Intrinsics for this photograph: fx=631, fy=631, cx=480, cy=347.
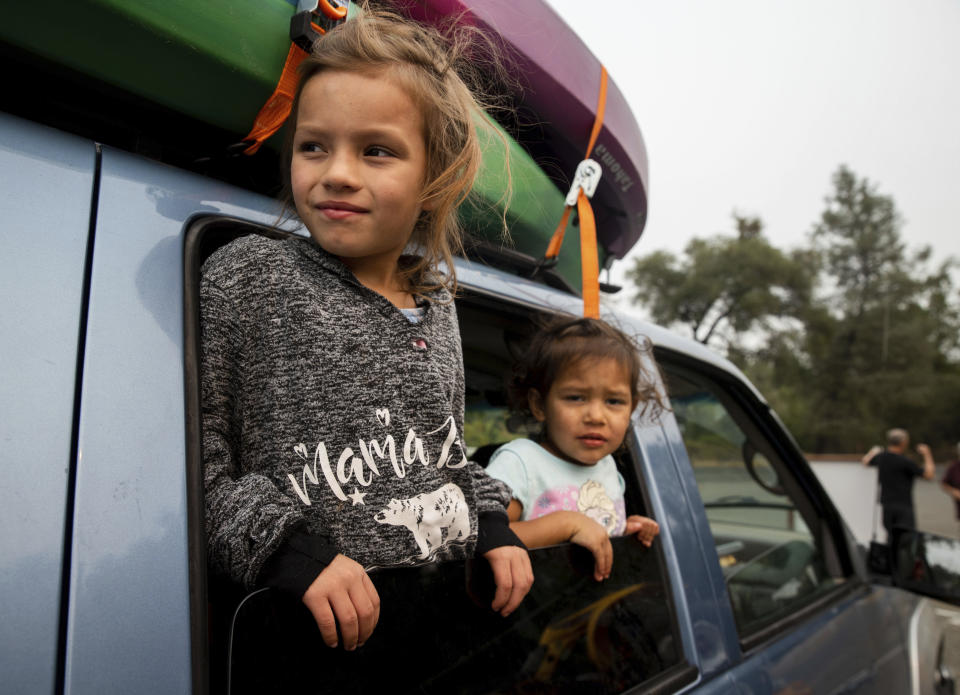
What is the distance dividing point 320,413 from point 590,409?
77 cm

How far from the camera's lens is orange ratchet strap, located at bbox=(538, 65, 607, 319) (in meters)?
1.44

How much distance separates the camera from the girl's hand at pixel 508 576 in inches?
37.1

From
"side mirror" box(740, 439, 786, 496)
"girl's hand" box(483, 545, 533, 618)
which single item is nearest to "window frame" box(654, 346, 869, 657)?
"side mirror" box(740, 439, 786, 496)

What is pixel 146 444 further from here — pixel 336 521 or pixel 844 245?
pixel 844 245

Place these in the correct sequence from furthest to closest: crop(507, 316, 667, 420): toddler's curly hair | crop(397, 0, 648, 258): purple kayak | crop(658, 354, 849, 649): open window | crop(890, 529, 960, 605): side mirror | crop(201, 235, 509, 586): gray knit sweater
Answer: crop(890, 529, 960, 605): side mirror, crop(658, 354, 849, 649): open window, crop(507, 316, 667, 420): toddler's curly hair, crop(397, 0, 648, 258): purple kayak, crop(201, 235, 509, 586): gray knit sweater

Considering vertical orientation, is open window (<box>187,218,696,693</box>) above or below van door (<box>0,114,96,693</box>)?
below

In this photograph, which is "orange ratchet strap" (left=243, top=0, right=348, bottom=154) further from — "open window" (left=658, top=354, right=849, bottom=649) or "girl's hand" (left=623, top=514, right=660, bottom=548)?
"open window" (left=658, top=354, right=849, bottom=649)

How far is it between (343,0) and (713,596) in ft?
4.50

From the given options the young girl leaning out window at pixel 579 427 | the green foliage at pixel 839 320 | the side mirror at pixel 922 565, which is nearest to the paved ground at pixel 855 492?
the side mirror at pixel 922 565

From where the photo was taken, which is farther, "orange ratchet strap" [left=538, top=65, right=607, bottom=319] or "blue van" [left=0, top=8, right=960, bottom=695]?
"orange ratchet strap" [left=538, top=65, right=607, bottom=319]

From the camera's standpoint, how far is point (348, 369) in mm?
862

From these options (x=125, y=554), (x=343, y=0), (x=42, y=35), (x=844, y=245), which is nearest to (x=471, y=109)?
(x=343, y=0)

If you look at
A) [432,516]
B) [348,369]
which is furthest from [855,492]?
[348,369]

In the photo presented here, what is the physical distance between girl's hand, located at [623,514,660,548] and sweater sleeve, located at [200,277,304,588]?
85 cm
